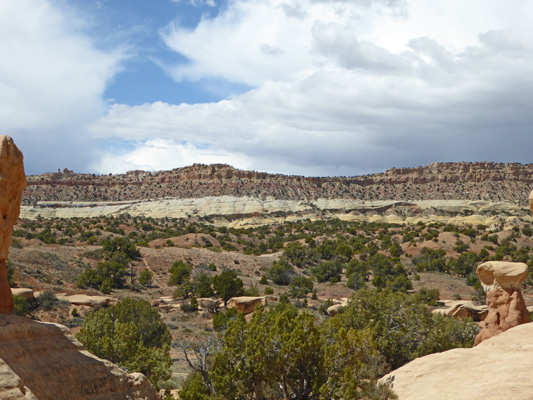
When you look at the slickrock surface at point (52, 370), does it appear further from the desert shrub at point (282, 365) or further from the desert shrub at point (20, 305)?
the desert shrub at point (20, 305)

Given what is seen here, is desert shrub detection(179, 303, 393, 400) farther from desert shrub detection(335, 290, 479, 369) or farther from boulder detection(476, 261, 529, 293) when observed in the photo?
boulder detection(476, 261, 529, 293)

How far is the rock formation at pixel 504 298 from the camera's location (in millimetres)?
17297

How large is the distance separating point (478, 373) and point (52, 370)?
11362 millimetres

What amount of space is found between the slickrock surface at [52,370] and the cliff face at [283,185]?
11026 cm

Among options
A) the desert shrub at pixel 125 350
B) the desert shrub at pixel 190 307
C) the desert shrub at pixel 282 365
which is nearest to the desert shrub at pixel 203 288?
the desert shrub at pixel 190 307

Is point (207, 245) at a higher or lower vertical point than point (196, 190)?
lower

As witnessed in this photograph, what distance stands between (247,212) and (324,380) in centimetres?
9570

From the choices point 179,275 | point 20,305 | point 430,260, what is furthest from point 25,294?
point 430,260

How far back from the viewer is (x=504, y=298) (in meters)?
17.7

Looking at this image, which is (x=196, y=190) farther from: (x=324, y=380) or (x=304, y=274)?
(x=324, y=380)

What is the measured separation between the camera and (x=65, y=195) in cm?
12150

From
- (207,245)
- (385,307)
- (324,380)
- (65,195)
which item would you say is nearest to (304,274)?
(207,245)

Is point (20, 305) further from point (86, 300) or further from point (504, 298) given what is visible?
point (504, 298)

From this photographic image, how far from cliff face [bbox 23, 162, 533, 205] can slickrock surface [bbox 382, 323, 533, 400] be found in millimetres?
103730
